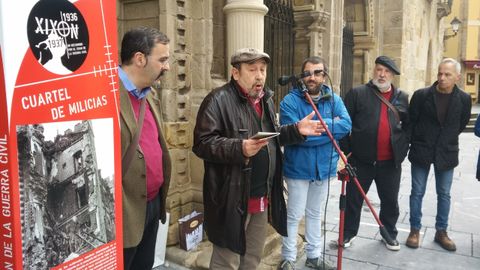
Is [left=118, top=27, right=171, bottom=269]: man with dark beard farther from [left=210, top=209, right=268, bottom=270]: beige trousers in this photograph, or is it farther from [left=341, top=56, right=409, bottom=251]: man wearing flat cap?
[left=341, top=56, right=409, bottom=251]: man wearing flat cap

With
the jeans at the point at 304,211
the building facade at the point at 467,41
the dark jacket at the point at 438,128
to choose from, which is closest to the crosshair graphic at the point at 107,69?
the jeans at the point at 304,211

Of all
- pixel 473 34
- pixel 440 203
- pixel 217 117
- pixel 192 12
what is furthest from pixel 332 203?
pixel 473 34

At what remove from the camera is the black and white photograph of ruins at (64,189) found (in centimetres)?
121

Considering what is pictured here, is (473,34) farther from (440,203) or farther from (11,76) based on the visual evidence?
(11,76)

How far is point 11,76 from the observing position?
1.14 metres

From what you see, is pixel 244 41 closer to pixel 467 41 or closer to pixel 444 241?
pixel 444 241

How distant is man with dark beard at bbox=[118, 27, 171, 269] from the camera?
6.25ft

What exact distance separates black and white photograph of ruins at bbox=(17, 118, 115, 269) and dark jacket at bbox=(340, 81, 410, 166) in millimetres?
2758

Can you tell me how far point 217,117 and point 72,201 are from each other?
1194mm

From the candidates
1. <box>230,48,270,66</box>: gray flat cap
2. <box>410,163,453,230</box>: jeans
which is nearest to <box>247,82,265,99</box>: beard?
<box>230,48,270,66</box>: gray flat cap

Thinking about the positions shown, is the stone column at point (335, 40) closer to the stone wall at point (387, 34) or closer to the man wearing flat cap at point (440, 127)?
the man wearing flat cap at point (440, 127)

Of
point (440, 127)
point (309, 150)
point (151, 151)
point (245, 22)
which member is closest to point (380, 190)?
point (440, 127)

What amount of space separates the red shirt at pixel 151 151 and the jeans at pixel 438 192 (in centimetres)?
283

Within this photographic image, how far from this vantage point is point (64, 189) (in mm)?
1332
